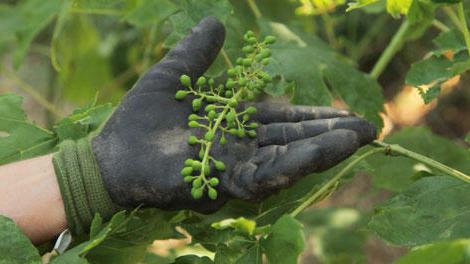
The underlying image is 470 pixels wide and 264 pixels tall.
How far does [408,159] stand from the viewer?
1.93 meters

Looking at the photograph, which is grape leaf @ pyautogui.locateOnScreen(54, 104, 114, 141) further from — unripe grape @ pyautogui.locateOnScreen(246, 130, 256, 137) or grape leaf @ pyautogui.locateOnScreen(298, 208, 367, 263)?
grape leaf @ pyautogui.locateOnScreen(298, 208, 367, 263)

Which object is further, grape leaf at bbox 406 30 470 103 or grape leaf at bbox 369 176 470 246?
grape leaf at bbox 406 30 470 103

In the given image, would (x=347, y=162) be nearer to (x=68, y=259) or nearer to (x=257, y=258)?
(x=257, y=258)

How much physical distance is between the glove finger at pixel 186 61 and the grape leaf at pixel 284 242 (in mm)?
389

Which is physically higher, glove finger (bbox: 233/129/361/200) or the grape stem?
glove finger (bbox: 233/129/361/200)

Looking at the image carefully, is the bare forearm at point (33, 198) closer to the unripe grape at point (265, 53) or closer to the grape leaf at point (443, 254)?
the unripe grape at point (265, 53)

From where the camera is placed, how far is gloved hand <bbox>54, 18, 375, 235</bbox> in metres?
1.34

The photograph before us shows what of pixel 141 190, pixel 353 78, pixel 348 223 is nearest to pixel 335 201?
pixel 348 223

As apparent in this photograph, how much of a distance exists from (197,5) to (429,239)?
696mm

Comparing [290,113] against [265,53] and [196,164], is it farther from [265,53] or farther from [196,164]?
[196,164]

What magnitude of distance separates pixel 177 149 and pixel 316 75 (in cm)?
49

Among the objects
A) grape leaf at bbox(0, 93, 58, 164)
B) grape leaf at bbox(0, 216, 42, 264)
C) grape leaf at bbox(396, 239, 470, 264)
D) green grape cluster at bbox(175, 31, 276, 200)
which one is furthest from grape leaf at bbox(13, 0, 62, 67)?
grape leaf at bbox(396, 239, 470, 264)

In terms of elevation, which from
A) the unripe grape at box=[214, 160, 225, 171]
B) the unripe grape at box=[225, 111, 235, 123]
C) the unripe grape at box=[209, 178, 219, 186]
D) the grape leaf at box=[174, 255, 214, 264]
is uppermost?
the unripe grape at box=[225, 111, 235, 123]

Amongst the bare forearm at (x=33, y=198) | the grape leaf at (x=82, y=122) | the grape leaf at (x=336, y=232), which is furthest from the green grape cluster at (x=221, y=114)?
the grape leaf at (x=336, y=232)
